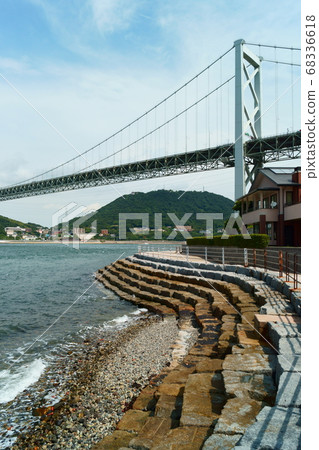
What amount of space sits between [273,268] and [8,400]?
379 inches

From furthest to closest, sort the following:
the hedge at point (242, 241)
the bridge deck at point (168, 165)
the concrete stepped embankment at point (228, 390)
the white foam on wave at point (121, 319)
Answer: the bridge deck at point (168, 165) < the hedge at point (242, 241) < the white foam on wave at point (121, 319) < the concrete stepped embankment at point (228, 390)

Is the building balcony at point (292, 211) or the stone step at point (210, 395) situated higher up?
the building balcony at point (292, 211)

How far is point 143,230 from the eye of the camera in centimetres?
6078

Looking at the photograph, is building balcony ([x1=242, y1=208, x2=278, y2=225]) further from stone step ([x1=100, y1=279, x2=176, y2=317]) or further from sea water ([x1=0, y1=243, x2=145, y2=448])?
stone step ([x1=100, y1=279, x2=176, y2=317])

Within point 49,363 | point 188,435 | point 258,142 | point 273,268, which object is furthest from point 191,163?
point 188,435

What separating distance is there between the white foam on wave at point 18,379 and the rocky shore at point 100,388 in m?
0.71

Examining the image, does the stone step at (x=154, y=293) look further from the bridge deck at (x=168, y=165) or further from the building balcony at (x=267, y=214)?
the bridge deck at (x=168, y=165)

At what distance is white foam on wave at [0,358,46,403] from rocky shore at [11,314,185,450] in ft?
2.32

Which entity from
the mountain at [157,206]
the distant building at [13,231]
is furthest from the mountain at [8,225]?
the mountain at [157,206]

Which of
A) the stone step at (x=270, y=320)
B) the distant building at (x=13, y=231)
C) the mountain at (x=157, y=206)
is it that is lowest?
the stone step at (x=270, y=320)

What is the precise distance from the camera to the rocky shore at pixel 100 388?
4414 mm

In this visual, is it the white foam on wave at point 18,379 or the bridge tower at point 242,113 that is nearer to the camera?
the white foam on wave at point 18,379

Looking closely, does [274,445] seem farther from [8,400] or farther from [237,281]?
[237,281]

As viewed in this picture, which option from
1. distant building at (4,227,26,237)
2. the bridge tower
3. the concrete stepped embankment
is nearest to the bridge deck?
the bridge tower
